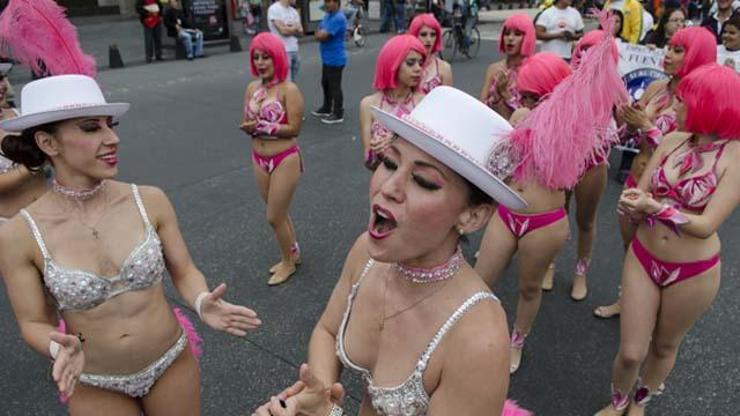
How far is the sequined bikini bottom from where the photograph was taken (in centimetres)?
216

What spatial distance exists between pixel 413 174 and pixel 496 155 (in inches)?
9.7

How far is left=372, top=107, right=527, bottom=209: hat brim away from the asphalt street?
221cm

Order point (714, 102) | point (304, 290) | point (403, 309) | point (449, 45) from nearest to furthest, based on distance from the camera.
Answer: point (403, 309)
point (714, 102)
point (304, 290)
point (449, 45)

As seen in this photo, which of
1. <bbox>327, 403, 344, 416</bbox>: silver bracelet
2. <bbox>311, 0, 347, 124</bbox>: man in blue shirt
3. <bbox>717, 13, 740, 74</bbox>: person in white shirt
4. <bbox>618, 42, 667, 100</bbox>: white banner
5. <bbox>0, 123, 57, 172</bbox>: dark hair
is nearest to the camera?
<bbox>327, 403, 344, 416</bbox>: silver bracelet

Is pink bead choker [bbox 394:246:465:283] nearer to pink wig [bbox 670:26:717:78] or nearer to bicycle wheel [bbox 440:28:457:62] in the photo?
pink wig [bbox 670:26:717:78]

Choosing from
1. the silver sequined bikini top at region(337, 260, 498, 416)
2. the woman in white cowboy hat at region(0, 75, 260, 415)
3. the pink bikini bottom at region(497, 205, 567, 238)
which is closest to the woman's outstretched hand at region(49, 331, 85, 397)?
the woman in white cowboy hat at region(0, 75, 260, 415)

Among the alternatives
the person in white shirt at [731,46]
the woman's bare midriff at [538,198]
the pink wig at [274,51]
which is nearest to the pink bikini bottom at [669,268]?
the woman's bare midriff at [538,198]

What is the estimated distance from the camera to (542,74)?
10.6 feet

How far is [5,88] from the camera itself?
3568mm

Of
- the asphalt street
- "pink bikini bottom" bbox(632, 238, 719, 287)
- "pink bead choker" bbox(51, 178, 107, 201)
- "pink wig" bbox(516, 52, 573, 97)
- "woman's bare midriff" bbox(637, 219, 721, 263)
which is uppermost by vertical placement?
"pink wig" bbox(516, 52, 573, 97)

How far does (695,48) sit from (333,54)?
620 cm

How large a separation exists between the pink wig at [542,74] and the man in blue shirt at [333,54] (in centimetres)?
612

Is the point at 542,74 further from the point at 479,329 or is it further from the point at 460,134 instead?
the point at 479,329

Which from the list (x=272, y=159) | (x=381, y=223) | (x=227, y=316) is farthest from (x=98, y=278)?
(x=272, y=159)
